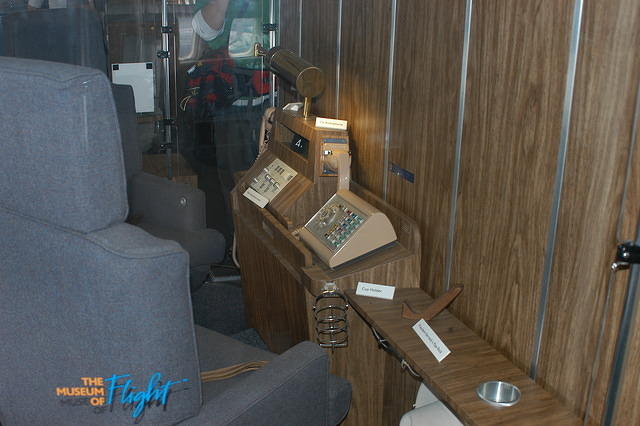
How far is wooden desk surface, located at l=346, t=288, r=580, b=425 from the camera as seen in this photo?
165cm

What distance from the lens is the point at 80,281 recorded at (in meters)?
1.40

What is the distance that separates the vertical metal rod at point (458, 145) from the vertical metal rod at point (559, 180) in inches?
17.1

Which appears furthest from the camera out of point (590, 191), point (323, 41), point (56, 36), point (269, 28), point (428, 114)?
point (269, 28)

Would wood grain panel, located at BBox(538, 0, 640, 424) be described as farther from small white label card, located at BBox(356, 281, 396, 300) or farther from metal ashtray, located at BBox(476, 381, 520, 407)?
small white label card, located at BBox(356, 281, 396, 300)

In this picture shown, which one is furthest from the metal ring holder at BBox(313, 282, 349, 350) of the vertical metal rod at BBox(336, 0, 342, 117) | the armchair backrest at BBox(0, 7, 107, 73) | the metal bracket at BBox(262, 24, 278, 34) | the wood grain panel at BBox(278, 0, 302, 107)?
the metal bracket at BBox(262, 24, 278, 34)

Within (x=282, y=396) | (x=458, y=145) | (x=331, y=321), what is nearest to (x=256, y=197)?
(x=331, y=321)

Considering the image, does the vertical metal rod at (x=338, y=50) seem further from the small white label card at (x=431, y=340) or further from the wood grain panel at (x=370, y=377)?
the small white label card at (x=431, y=340)

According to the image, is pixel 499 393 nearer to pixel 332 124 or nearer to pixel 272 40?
pixel 332 124

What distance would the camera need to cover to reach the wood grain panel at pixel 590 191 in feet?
4.80

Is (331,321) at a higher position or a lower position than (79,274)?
lower

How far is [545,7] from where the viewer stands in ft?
5.44

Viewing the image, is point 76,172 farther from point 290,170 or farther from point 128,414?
point 290,170

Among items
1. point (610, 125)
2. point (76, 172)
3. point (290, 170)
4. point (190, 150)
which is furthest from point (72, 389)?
point (190, 150)

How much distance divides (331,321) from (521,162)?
0.89 m
